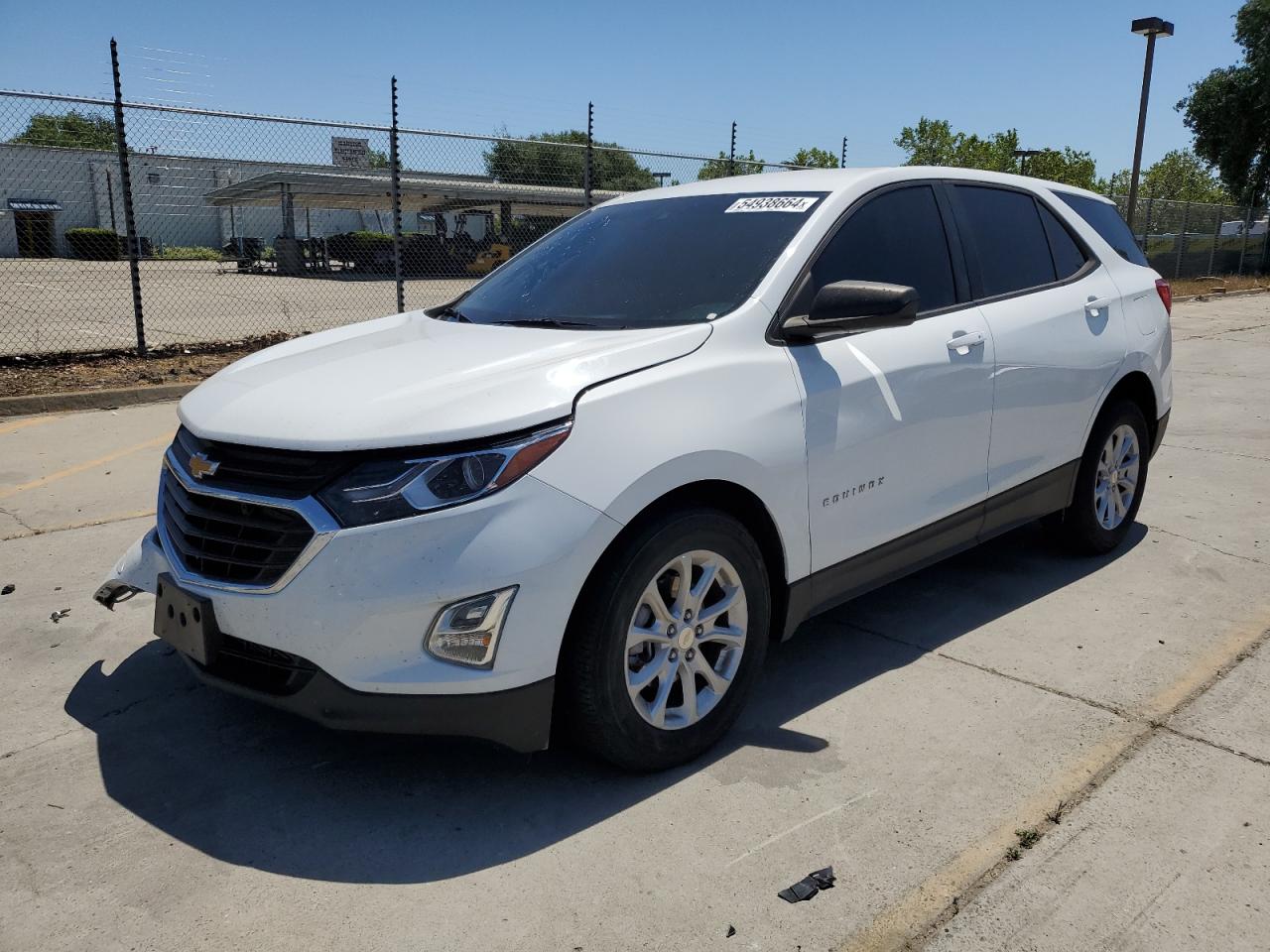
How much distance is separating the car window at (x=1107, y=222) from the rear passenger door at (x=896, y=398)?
1235 mm

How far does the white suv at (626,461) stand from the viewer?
2.63 meters

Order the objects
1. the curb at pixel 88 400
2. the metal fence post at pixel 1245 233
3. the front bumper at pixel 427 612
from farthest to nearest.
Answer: the metal fence post at pixel 1245 233 → the curb at pixel 88 400 → the front bumper at pixel 427 612

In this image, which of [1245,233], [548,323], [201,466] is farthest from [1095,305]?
[1245,233]

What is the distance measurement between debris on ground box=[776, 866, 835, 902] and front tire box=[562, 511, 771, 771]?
595 mm

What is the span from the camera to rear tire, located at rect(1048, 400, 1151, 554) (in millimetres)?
4793

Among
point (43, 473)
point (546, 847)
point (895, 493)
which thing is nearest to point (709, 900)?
point (546, 847)

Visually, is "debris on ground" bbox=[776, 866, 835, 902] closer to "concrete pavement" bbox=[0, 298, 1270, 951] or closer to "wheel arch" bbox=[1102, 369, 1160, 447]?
"concrete pavement" bbox=[0, 298, 1270, 951]

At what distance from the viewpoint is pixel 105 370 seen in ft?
31.6

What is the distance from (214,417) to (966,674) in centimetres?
270

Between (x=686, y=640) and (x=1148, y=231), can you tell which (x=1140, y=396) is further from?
(x=1148, y=231)

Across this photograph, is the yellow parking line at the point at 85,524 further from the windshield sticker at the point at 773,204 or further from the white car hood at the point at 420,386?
the windshield sticker at the point at 773,204

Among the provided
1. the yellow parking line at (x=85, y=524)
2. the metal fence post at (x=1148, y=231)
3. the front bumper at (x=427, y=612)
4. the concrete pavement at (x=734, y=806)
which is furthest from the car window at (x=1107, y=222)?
the metal fence post at (x=1148, y=231)

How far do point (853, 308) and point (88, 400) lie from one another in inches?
289

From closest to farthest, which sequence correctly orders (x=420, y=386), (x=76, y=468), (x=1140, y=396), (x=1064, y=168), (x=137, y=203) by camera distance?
1. (x=420, y=386)
2. (x=1140, y=396)
3. (x=76, y=468)
4. (x=137, y=203)
5. (x=1064, y=168)
